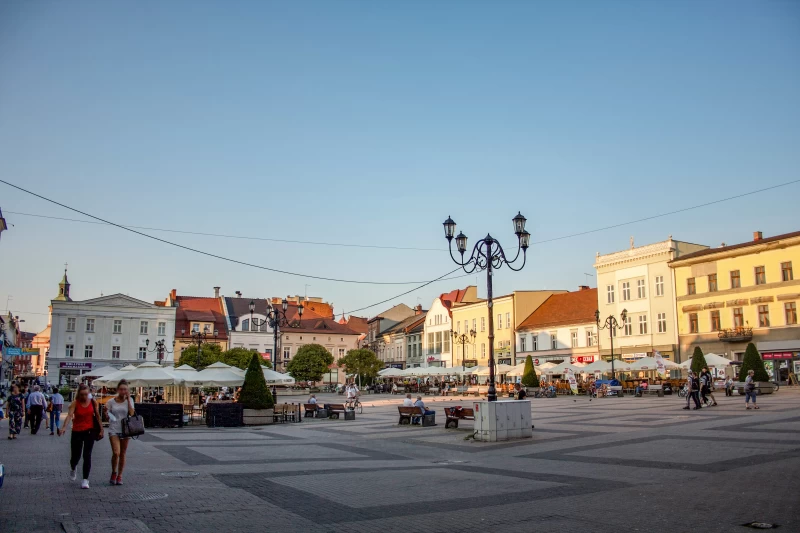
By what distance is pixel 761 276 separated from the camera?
1822 inches

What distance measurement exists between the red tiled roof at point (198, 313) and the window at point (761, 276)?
194 ft

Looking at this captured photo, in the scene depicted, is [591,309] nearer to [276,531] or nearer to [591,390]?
[591,390]

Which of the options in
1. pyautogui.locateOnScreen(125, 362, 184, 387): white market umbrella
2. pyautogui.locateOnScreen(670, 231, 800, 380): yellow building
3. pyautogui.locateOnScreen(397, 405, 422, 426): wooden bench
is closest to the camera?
pyautogui.locateOnScreen(397, 405, 422, 426): wooden bench

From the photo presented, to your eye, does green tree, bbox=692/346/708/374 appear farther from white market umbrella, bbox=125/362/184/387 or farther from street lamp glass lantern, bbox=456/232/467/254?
white market umbrella, bbox=125/362/184/387

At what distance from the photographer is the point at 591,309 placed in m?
61.3

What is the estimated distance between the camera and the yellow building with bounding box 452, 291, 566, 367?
68938 millimetres

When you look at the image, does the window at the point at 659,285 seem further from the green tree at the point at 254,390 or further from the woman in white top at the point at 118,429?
the woman in white top at the point at 118,429

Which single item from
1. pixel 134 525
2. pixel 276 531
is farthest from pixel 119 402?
pixel 276 531

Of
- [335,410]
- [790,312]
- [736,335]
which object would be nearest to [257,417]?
[335,410]

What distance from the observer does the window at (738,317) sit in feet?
155

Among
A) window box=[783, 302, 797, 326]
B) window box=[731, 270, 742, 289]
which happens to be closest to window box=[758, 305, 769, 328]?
window box=[783, 302, 797, 326]

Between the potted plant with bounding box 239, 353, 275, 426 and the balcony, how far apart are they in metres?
35.7

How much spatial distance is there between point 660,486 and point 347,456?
7.43 meters

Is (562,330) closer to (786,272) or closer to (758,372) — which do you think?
(786,272)
